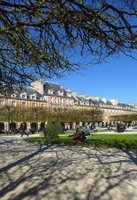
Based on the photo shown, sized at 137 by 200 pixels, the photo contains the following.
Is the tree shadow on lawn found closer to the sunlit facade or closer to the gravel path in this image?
the gravel path

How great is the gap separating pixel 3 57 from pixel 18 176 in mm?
3211

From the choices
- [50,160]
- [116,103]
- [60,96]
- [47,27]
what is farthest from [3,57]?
[116,103]

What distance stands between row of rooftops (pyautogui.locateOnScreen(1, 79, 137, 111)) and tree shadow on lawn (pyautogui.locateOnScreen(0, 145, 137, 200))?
4820 centimetres

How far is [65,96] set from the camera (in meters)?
95.6

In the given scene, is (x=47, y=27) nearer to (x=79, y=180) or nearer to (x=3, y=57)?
(x=3, y=57)

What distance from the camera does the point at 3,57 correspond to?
332 inches

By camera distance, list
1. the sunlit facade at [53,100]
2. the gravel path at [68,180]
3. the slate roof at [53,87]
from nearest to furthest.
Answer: the gravel path at [68,180] < the sunlit facade at [53,100] < the slate roof at [53,87]

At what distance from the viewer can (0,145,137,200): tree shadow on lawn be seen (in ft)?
23.4

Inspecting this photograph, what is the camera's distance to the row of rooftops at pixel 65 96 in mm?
81250

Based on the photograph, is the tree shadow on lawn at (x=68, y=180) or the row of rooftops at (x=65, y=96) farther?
the row of rooftops at (x=65, y=96)

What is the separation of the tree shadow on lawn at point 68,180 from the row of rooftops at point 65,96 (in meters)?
48.2

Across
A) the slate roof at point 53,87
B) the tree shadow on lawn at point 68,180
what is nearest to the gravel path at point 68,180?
the tree shadow on lawn at point 68,180

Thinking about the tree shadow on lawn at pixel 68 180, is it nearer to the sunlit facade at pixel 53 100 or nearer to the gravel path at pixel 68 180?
the gravel path at pixel 68 180

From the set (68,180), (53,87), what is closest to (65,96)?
(53,87)
